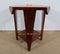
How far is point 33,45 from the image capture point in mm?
2227

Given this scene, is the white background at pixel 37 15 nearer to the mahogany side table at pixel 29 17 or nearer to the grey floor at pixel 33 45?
the grey floor at pixel 33 45

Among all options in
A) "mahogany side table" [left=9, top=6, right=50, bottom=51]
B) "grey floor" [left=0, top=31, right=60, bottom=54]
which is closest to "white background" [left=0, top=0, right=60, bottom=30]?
"grey floor" [left=0, top=31, right=60, bottom=54]

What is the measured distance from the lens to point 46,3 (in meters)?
2.43

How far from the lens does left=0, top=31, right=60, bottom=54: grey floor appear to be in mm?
2070

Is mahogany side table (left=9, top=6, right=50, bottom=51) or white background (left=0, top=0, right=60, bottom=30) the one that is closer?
mahogany side table (left=9, top=6, right=50, bottom=51)

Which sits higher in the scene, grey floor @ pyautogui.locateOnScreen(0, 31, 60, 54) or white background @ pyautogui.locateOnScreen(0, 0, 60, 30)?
white background @ pyautogui.locateOnScreen(0, 0, 60, 30)

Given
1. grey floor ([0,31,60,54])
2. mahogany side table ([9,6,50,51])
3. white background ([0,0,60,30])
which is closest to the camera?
mahogany side table ([9,6,50,51])

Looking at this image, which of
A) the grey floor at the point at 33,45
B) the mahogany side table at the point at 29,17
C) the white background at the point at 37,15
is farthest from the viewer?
the white background at the point at 37,15

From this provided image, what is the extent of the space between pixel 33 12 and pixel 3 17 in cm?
86

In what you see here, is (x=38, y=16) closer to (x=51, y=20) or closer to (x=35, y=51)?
(x=51, y=20)

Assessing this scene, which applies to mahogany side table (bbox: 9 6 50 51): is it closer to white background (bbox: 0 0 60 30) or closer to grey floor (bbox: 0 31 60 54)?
grey floor (bbox: 0 31 60 54)

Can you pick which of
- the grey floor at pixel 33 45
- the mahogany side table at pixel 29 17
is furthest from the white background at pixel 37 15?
the mahogany side table at pixel 29 17

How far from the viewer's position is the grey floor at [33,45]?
2.07 metres

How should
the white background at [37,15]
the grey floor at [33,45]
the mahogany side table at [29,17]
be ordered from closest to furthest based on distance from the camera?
the mahogany side table at [29,17]
the grey floor at [33,45]
the white background at [37,15]
